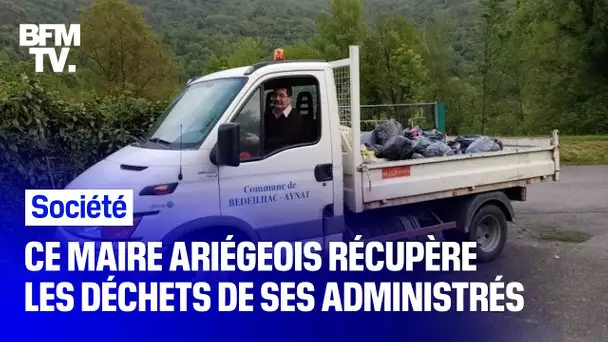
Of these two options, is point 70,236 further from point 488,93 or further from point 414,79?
point 488,93

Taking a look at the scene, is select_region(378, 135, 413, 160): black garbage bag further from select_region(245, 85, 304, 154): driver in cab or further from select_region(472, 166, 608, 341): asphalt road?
select_region(472, 166, 608, 341): asphalt road

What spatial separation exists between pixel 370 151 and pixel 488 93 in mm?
28751

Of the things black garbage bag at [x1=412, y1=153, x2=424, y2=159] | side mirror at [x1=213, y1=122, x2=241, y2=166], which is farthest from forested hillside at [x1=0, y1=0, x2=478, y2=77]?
side mirror at [x1=213, y1=122, x2=241, y2=166]

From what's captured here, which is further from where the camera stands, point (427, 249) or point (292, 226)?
point (427, 249)

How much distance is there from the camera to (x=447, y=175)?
6.08 meters

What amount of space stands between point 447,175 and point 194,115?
8.70 ft

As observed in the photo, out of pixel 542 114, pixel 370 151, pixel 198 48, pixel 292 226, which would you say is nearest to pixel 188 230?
pixel 292 226

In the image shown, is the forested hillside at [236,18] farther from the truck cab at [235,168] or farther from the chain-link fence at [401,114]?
the truck cab at [235,168]

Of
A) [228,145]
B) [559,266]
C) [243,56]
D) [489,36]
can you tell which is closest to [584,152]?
[559,266]

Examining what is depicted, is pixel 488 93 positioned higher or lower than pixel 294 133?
higher

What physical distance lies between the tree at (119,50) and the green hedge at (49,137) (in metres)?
13.6

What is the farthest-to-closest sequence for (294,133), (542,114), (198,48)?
(198,48) < (542,114) < (294,133)

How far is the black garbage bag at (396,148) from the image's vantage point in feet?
20.1

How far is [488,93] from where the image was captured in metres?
32.8
